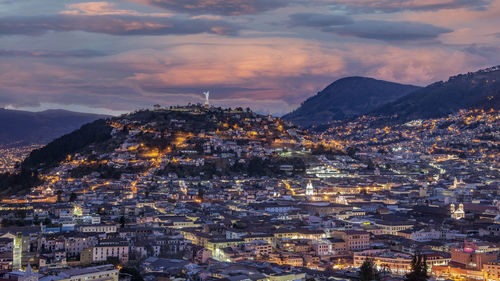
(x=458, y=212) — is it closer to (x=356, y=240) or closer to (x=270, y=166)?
(x=356, y=240)

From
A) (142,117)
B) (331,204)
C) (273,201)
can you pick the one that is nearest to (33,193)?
(273,201)

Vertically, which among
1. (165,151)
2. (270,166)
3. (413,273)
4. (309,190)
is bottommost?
(413,273)

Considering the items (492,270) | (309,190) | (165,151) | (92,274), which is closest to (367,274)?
(492,270)

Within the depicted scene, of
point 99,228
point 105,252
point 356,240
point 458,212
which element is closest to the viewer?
point 105,252

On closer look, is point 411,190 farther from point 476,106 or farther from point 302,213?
point 476,106

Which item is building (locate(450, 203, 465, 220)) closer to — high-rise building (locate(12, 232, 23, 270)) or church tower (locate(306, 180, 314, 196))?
church tower (locate(306, 180, 314, 196))

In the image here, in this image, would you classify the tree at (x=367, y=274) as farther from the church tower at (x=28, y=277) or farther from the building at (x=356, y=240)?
the church tower at (x=28, y=277)

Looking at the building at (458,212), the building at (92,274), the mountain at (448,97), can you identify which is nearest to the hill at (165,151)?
the building at (458,212)

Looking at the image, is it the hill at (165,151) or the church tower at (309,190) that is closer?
the church tower at (309,190)
